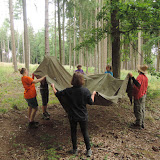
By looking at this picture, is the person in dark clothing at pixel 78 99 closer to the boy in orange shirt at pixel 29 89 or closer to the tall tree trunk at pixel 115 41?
the boy in orange shirt at pixel 29 89

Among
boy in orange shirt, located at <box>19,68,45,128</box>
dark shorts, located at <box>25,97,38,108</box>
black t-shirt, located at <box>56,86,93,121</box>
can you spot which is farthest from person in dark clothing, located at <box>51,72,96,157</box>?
dark shorts, located at <box>25,97,38,108</box>

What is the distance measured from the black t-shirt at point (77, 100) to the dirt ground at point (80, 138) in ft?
2.78

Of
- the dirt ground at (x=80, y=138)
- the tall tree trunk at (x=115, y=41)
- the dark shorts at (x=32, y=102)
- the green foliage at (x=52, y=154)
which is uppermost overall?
the tall tree trunk at (x=115, y=41)

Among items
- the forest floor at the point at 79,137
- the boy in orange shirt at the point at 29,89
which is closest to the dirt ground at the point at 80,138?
the forest floor at the point at 79,137

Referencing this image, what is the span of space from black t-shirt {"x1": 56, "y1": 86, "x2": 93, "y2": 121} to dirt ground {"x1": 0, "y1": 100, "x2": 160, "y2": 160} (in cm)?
85

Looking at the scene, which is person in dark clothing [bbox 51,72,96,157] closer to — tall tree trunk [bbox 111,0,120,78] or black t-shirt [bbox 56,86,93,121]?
black t-shirt [bbox 56,86,93,121]

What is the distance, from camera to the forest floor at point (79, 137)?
9.63 feet

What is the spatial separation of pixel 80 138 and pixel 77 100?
61.6 inches

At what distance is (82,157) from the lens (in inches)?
109

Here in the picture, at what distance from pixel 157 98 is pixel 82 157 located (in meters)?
6.86

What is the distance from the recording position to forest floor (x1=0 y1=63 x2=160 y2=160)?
2.94 m

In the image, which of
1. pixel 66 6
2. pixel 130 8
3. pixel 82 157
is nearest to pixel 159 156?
pixel 82 157

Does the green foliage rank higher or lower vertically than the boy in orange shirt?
lower

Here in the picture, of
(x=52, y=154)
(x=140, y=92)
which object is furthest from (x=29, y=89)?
(x=140, y=92)
